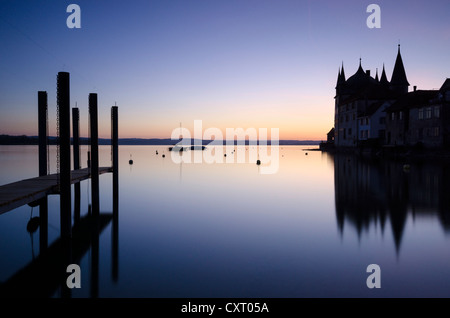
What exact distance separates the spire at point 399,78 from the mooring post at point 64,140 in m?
90.0

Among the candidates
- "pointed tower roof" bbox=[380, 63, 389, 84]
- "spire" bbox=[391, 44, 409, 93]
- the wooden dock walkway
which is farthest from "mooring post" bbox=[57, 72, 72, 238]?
"pointed tower roof" bbox=[380, 63, 389, 84]

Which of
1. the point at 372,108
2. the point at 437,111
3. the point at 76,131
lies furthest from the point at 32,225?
the point at 372,108

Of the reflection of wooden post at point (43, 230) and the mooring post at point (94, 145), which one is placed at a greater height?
the mooring post at point (94, 145)

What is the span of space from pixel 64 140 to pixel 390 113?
66161mm

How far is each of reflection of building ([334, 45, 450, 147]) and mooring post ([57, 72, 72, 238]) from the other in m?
54.0

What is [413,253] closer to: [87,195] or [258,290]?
[258,290]

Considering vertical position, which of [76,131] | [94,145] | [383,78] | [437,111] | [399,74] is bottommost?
[94,145]

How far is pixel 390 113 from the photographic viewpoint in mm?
63969

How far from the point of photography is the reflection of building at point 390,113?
50.2 metres

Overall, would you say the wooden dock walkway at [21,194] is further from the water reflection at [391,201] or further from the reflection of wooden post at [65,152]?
the water reflection at [391,201]

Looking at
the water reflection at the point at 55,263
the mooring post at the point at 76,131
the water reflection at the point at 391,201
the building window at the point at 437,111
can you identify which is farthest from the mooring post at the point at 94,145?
the building window at the point at 437,111

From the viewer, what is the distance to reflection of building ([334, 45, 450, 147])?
50188 mm

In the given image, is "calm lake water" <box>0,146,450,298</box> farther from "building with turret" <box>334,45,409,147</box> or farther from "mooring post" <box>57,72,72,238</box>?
"building with turret" <box>334,45,409,147</box>

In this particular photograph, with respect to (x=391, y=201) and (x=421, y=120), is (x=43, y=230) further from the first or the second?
(x=421, y=120)
